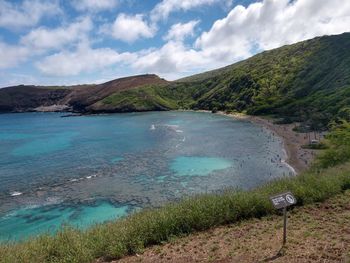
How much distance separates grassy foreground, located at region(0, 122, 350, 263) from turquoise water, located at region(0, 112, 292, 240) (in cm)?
1398

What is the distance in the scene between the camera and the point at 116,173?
5184cm

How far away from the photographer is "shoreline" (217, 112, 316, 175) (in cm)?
5311

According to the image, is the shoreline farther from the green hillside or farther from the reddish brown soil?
the reddish brown soil

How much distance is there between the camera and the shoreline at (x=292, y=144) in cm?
5311

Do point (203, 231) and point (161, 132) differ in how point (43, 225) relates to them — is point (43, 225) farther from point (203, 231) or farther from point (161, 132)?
point (161, 132)

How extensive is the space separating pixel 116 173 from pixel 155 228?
1459 inches

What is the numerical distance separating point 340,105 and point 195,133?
38507 mm

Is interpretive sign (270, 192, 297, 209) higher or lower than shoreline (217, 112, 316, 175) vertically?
higher

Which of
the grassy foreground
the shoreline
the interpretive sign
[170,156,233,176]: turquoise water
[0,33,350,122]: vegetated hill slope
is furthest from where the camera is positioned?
[0,33,350,122]: vegetated hill slope

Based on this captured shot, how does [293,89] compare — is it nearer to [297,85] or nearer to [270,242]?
[297,85]

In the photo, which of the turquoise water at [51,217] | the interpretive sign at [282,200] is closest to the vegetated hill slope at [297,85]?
the turquoise water at [51,217]

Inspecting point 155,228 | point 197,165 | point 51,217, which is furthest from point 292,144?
point 155,228

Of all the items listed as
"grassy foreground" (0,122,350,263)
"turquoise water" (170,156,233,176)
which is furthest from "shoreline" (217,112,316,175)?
"grassy foreground" (0,122,350,263)

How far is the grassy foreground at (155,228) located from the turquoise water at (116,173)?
551 inches
